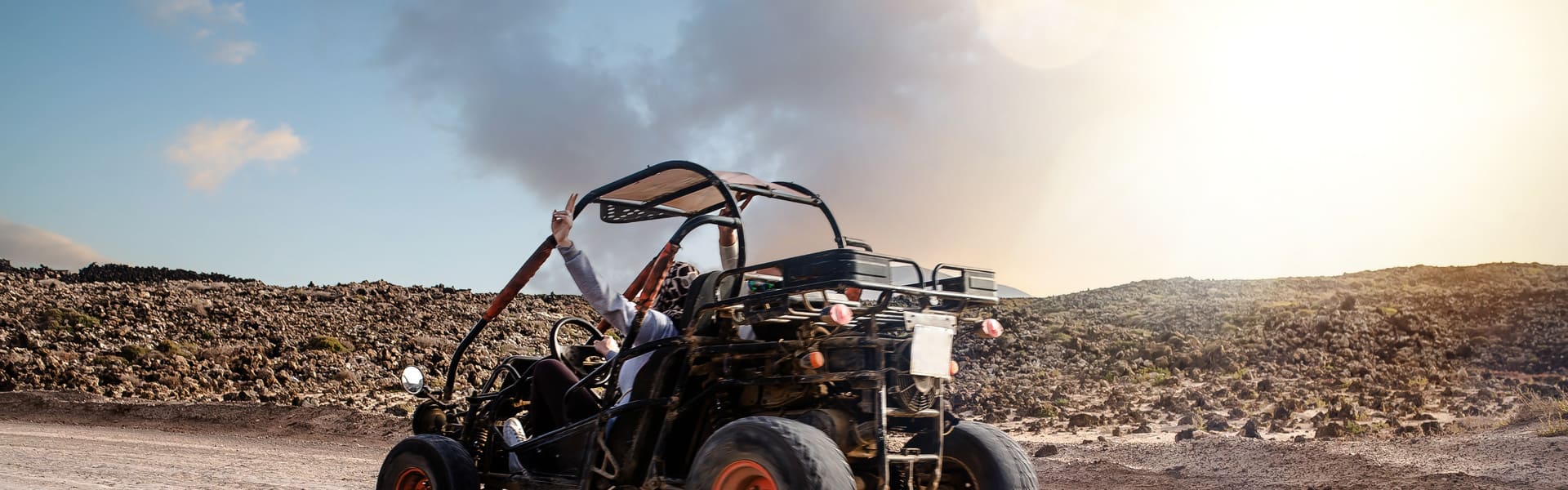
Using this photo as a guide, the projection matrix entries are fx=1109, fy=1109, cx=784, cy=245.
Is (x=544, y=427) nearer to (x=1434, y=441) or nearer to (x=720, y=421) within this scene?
(x=720, y=421)

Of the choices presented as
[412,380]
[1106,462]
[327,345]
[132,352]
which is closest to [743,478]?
[412,380]

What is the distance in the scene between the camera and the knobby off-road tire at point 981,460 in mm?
4695

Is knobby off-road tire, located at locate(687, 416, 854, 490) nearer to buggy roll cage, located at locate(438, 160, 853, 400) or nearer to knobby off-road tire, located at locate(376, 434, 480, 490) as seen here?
buggy roll cage, located at locate(438, 160, 853, 400)

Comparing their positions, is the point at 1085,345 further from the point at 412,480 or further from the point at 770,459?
the point at 770,459

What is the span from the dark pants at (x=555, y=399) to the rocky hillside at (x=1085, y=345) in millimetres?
11116

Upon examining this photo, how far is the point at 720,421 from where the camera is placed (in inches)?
189

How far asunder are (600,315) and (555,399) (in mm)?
480

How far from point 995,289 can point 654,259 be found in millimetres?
1685

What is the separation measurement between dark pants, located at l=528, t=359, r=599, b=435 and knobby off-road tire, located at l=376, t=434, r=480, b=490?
1.29 feet

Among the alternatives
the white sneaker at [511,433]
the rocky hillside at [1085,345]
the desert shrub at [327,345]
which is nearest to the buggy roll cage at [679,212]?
the white sneaker at [511,433]

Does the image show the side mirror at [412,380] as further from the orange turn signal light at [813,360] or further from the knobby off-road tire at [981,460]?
the knobby off-road tire at [981,460]

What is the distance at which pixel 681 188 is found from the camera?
596 cm

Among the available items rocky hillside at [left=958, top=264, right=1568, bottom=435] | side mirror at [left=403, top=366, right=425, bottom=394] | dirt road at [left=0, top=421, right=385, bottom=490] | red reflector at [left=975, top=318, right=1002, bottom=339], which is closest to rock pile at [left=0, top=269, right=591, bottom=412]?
dirt road at [left=0, top=421, right=385, bottom=490]

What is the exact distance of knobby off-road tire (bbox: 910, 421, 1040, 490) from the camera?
4695mm
